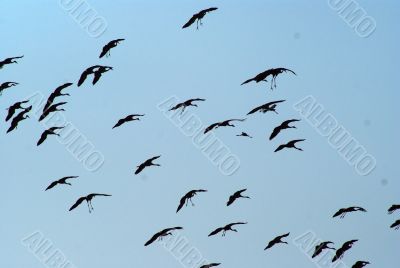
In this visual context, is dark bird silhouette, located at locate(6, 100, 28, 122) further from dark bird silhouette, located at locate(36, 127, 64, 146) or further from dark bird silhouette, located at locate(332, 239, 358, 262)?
dark bird silhouette, located at locate(332, 239, 358, 262)

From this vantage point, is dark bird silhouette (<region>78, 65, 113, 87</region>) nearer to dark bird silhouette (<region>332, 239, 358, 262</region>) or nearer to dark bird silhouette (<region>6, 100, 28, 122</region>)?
dark bird silhouette (<region>6, 100, 28, 122</region>)

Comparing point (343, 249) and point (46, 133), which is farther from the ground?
point (343, 249)

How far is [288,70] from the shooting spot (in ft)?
201

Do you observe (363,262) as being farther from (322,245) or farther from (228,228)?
(228,228)

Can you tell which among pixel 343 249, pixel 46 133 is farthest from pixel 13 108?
pixel 343 249

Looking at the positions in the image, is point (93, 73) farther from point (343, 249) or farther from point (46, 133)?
point (343, 249)

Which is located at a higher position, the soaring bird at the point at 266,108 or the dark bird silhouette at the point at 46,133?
the soaring bird at the point at 266,108

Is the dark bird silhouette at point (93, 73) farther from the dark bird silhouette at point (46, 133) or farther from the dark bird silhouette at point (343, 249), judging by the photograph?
the dark bird silhouette at point (343, 249)

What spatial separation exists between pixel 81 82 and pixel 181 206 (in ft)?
36.6

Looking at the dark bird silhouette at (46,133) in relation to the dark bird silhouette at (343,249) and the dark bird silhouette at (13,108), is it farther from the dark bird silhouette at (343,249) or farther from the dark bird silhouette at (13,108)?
the dark bird silhouette at (343,249)

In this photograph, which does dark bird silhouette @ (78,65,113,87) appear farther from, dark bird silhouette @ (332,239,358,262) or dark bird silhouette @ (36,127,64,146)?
dark bird silhouette @ (332,239,358,262)

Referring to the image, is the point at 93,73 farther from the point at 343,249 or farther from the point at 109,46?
the point at 343,249

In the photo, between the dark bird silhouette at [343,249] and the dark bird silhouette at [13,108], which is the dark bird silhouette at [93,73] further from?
the dark bird silhouette at [343,249]

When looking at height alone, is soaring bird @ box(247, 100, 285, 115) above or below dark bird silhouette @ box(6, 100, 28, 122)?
above
